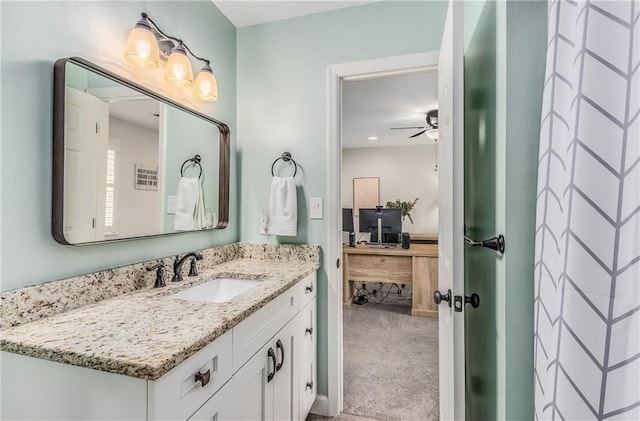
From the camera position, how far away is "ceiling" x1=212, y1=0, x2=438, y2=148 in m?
1.86

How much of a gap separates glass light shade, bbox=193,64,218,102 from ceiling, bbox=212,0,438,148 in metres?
0.53

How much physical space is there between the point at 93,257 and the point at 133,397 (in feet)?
2.10

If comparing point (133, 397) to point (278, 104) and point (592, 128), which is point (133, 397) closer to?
point (592, 128)

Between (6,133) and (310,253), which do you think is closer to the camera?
(6,133)

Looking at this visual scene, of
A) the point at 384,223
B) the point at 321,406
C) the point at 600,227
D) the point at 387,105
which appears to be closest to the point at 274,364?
the point at 321,406

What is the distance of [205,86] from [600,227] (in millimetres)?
1705

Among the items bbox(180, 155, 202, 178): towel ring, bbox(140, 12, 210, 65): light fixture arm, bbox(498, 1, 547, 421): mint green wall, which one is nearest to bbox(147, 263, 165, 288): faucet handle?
bbox(180, 155, 202, 178): towel ring

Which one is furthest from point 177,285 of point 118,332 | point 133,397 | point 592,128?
point 592,128

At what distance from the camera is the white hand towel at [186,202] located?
1.57m

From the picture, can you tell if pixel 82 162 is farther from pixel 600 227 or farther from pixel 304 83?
pixel 600 227

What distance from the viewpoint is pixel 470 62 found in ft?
4.58

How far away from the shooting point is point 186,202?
1.63 metres

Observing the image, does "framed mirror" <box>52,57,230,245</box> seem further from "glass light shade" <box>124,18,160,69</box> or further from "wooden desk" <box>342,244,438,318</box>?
"wooden desk" <box>342,244,438,318</box>

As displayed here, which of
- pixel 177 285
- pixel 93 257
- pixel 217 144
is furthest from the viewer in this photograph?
pixel 217 144
